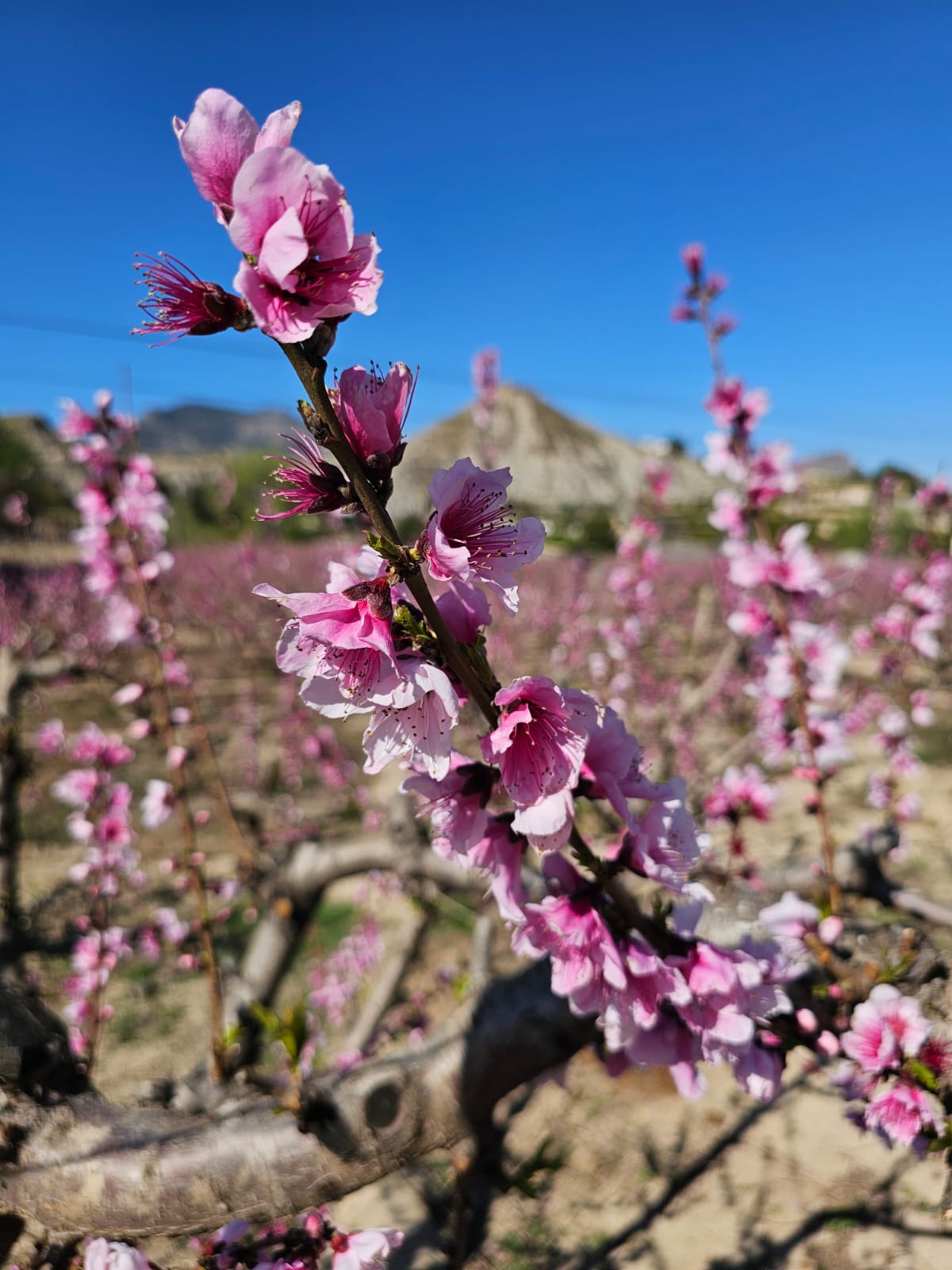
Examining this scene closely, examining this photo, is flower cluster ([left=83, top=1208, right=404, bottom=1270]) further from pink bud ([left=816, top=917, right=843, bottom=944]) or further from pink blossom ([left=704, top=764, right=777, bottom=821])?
pink blossom ([left=704, top=764, right=777, bottom=821])

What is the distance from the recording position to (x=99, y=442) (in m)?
3.01

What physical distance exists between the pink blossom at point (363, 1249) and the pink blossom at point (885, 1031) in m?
0.90

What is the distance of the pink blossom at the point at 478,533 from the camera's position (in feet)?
2.60

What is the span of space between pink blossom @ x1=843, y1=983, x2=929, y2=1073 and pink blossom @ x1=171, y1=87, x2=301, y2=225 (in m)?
1.62

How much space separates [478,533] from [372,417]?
0.21 meters

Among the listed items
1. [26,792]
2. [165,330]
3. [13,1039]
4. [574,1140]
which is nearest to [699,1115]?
[574,1140]

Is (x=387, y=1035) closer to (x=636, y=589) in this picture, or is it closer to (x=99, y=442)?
(x=99, y=442)

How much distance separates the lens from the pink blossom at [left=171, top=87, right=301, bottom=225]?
2.38ft

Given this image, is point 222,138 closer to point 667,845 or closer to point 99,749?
point 667,845

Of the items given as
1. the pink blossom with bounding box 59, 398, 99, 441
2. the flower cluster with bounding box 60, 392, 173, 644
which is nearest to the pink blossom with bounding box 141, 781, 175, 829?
the flower cluster with bounding box 60, 392, 173, 644

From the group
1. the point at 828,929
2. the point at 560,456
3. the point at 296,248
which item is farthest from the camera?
the point at 560,456

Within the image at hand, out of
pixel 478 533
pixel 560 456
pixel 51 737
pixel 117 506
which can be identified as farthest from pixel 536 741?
pixel 560 456

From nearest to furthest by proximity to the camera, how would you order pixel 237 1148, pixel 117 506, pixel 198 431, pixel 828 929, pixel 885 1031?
pixel 237 1148 < pixel 885 1031 < pixel 828 929 < pixel 117 506 < pixel 198 431

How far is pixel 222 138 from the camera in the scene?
748mm
